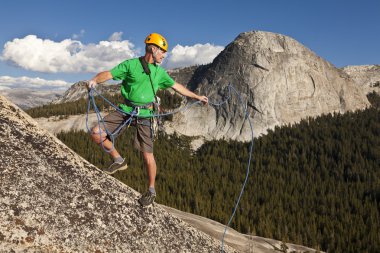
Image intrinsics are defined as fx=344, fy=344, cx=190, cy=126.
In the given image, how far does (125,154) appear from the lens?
1133 inches

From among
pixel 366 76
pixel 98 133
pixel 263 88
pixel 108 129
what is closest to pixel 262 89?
pixel 263 88

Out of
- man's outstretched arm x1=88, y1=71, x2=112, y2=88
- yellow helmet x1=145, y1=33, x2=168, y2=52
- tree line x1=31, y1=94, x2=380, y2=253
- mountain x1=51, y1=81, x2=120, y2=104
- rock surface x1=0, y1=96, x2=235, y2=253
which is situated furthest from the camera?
mountain x1=51, y1=81, x2=120, y2=104

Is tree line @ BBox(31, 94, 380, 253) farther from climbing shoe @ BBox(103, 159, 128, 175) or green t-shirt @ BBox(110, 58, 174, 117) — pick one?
green t-shirt @ BBox(110, 58, 174, 117)

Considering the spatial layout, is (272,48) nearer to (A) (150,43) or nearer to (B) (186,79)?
(B) (186,79)

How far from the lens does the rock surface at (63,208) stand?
4.35 m

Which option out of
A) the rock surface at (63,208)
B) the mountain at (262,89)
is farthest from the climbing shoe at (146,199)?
the mountain at (262,89)

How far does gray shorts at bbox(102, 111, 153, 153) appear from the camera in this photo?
5410 mm

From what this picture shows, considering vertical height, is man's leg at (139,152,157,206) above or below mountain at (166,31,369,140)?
below

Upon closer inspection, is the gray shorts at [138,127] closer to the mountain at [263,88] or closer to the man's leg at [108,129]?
the man's leg at [108,129]

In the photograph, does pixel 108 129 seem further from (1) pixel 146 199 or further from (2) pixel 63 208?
(2) pixel 63 208

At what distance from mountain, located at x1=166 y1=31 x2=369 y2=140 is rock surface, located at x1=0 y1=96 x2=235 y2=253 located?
32.9 metres

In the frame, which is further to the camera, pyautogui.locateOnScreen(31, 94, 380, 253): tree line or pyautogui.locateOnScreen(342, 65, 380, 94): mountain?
pyautogui.locateOnScreen(342, 65, 380, 94): mountain

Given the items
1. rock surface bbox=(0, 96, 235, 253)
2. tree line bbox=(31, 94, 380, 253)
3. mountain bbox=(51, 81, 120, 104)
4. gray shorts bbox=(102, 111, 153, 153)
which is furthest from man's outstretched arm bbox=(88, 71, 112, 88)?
mountain bbox=(51, 81, 120, 104)

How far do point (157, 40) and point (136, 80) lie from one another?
0.69 meters
